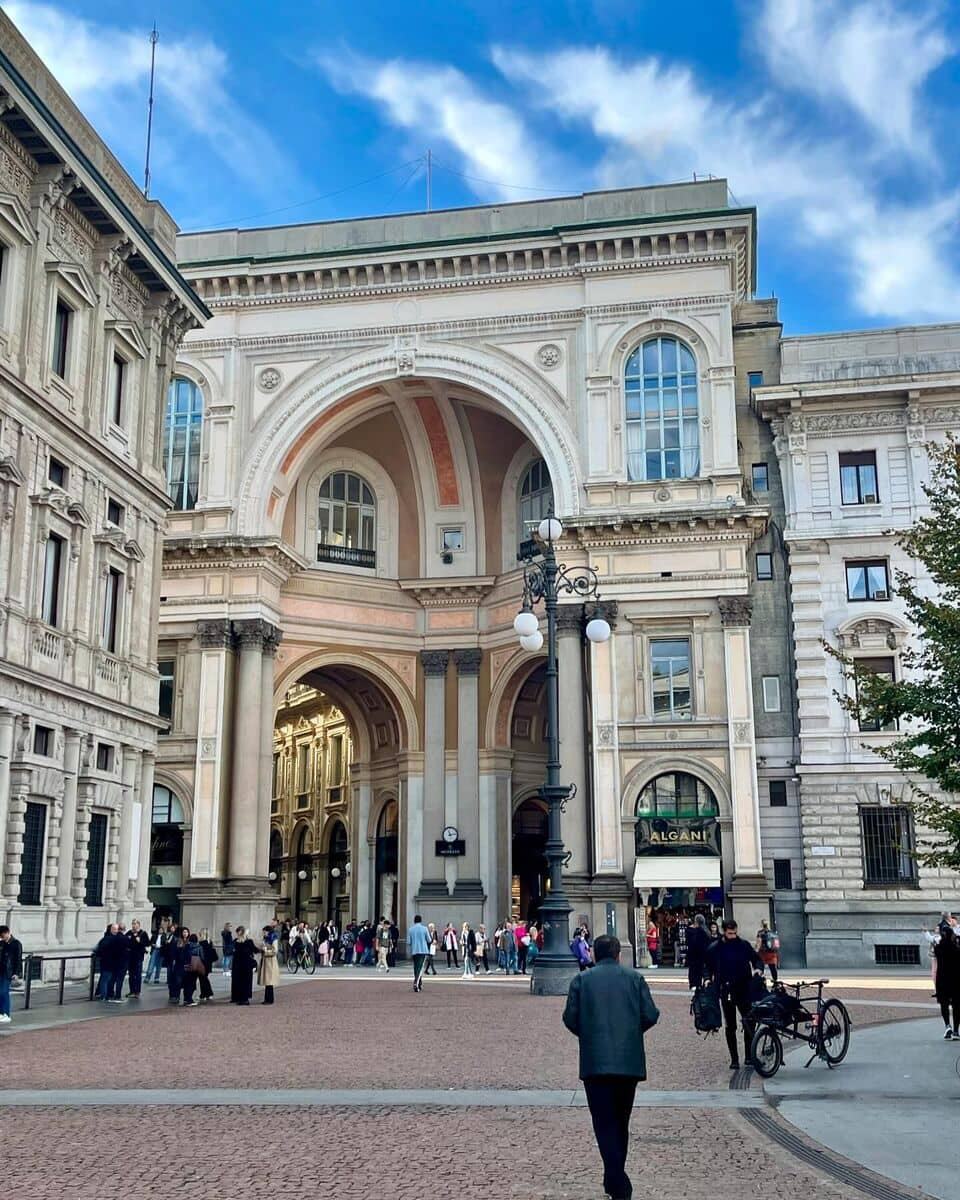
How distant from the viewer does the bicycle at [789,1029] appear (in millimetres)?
14469

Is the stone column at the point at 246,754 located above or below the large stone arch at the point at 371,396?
below

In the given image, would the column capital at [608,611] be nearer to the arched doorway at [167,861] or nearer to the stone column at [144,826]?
the arched doorway at [167,861]

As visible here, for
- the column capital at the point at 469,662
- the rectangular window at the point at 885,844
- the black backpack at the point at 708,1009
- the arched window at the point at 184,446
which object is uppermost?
the arched window at the point at 184,446

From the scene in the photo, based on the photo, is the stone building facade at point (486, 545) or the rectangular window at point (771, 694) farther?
the rectangular window at point (771, 694)

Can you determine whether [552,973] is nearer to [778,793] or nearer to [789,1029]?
[789,1029]

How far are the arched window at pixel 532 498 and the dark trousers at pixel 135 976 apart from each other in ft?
82.8

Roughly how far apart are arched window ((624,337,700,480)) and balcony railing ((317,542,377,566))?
11703mm

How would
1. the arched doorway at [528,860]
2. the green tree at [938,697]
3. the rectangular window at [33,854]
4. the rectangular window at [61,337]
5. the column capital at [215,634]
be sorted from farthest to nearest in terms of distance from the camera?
the arched doorway at [528,860] → the column capital at [215,634] → the rectangular window at [61,337] → the rectangular window at [33,854] → the green tree at [938,697]

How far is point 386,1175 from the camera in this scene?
9070 mm

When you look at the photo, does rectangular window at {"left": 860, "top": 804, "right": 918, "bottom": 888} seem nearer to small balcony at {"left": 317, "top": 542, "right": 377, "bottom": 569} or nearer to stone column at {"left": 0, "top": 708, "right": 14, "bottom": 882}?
small balcony at {"left": 317, "top": 542, "right": 377, "bottom": 569}

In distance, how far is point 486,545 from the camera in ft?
164

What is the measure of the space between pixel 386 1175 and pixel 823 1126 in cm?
409

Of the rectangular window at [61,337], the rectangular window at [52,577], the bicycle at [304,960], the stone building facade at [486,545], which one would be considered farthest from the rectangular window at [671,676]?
the rectangular window at [61,337]

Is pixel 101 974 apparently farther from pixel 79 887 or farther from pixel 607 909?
pixel 607 909
